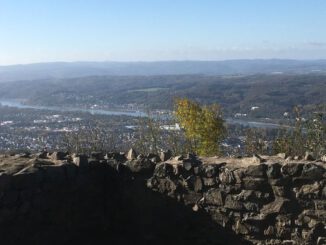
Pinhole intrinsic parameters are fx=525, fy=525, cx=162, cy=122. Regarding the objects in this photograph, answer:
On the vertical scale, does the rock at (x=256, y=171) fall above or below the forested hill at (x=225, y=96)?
above

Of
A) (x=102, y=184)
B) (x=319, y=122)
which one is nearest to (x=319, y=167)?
(x=102, y=184)

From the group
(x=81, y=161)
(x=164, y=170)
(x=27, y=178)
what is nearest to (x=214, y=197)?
(x=164, y=170)

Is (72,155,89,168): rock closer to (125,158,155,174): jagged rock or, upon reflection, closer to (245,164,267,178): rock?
(125,158,155,174): jagged rock

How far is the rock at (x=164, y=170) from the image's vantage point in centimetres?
1259

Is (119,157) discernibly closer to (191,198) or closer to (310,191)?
(191,198)

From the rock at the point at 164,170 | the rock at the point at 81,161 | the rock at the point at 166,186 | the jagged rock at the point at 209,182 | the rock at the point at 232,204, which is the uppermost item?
the rock at the point at 81,161

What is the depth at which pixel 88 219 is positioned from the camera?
12.8 metres

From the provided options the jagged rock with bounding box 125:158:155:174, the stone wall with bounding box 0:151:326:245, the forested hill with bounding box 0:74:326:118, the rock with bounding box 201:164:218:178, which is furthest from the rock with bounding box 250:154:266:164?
the forested hill with bounding box 0:74:326:118

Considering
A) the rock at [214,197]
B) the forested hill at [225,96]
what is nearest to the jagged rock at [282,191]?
the rock at [214,197]

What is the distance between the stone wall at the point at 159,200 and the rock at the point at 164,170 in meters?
0.02

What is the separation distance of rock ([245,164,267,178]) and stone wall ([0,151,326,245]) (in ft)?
0.07

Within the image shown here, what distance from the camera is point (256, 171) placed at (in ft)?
38.1

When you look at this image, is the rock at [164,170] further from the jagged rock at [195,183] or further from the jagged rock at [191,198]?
the jagged rock at [191,198]

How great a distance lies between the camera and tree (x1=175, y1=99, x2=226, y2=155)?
33094 millimetres
